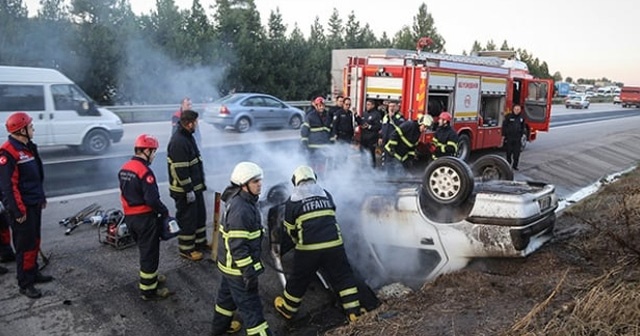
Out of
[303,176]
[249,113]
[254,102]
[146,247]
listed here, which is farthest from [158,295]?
[254,102]

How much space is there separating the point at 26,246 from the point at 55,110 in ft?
24.5

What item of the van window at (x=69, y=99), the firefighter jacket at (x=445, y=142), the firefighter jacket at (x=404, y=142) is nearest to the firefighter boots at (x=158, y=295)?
the firefighter jacket at (x=404, y=142)

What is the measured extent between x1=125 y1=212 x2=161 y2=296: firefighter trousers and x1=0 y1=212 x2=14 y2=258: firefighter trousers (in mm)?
1552

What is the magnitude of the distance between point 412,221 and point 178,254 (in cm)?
261

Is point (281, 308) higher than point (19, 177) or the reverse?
the reverse

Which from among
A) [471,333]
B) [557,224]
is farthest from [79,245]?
[557,224]

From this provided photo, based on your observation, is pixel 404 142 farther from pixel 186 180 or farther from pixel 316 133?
pixel 186 180

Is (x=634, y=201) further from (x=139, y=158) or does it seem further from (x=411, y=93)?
(x=139, y=158)

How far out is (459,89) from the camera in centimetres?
1180

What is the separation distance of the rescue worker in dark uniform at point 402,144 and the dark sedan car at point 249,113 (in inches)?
392

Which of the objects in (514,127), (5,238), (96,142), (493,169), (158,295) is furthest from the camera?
(96,142)

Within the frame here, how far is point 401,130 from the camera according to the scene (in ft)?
25.9

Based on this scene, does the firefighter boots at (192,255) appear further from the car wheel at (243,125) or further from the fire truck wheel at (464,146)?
the car wheel at (243,125)

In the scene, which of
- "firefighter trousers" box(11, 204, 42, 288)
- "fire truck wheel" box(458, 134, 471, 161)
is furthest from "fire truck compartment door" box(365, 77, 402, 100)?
"firefighter trousers" box(11, 204, 42, 288)
